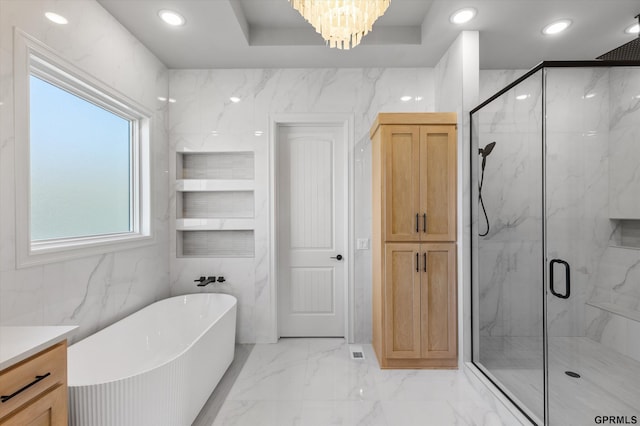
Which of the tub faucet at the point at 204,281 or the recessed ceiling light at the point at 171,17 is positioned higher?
the recessed ceiling light at the point at 171,17

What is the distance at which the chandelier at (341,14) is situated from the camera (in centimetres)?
150

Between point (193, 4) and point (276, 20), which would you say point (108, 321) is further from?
point (276, 20)

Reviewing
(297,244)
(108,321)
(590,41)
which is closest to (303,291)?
(297,244)

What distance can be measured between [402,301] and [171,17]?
281cm

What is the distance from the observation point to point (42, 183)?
1.87m

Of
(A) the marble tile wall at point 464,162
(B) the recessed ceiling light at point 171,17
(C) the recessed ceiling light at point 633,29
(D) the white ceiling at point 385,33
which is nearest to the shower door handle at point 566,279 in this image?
(A) the marble tile wall at point 464,162

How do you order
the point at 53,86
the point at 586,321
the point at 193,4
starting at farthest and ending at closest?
the point at 193,4 < the point at 53,86 < the point at 586,321

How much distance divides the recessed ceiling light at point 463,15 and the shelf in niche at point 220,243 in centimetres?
257

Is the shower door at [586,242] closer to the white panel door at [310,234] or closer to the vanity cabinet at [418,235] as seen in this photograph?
the vanity cabinet at [418,235]

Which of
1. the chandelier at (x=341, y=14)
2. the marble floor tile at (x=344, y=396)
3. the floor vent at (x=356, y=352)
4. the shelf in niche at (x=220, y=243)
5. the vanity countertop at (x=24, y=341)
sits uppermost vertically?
the chandelier at (x=341, y=14)

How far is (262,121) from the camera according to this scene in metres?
3.18

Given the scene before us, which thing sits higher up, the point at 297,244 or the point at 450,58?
the point at 450,58

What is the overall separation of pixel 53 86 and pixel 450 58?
2966 mm

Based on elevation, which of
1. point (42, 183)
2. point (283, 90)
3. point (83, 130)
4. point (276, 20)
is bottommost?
point (42, 183)
